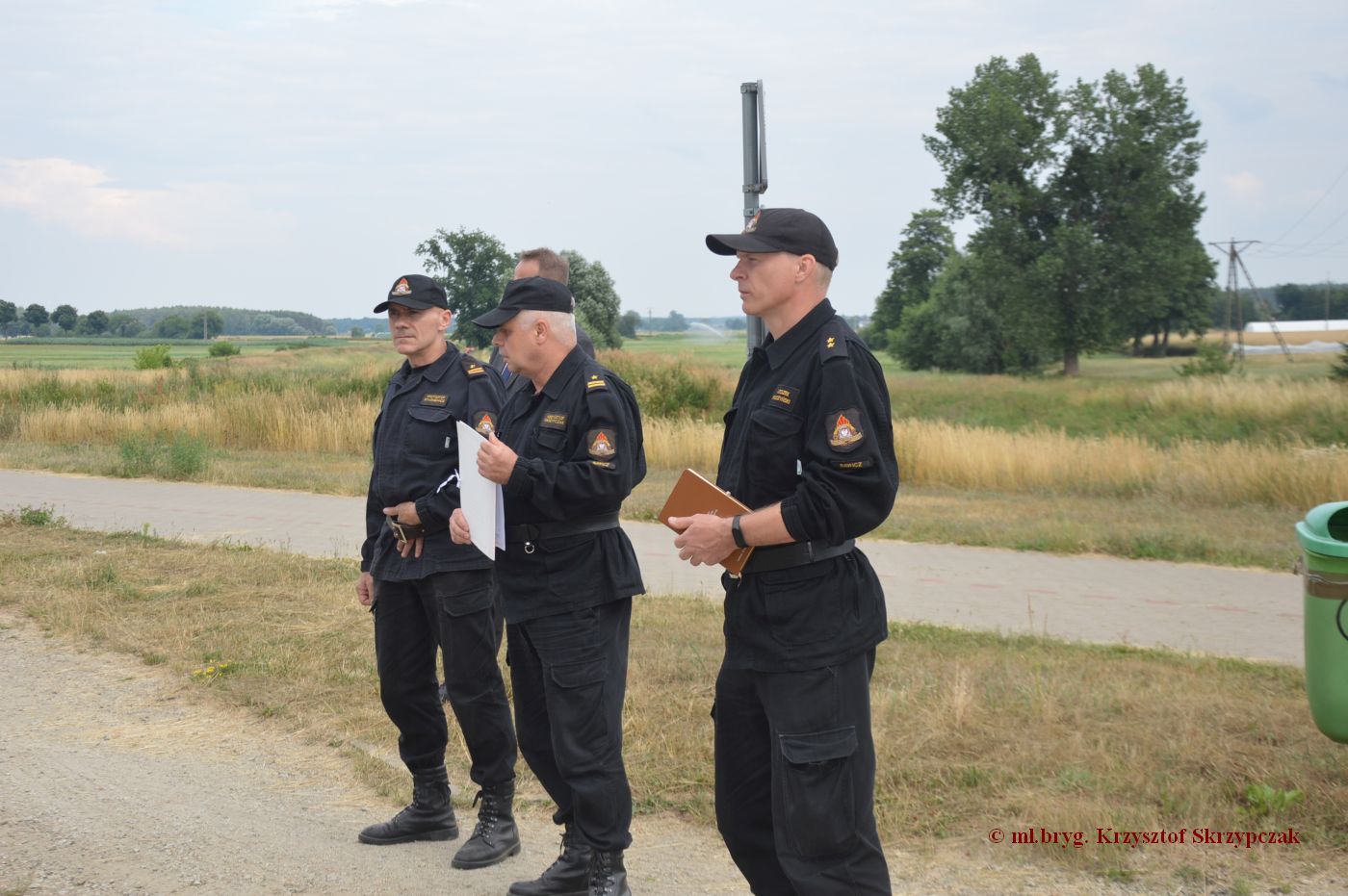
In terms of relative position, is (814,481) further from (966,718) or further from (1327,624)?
(966,718)

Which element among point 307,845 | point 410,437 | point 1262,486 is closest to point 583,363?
point 410,437

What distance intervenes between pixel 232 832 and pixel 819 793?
107 inches

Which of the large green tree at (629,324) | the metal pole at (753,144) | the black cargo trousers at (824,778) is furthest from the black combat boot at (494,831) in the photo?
the large green tree at (629,324)

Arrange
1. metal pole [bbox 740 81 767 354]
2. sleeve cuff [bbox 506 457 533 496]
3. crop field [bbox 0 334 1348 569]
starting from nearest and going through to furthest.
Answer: sleeve cuff [bbox 506 457 533 496] < metal pole [bbox 740 81 767 354] < crop field [bbox 0 334 1348 569]

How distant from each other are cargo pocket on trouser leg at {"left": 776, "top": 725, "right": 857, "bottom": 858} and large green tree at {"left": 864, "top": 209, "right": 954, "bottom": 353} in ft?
A: 280

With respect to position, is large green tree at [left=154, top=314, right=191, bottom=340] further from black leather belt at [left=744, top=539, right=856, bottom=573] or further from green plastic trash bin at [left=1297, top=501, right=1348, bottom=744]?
black leather belt at [left=744, top=539, right=856, bottom=573]

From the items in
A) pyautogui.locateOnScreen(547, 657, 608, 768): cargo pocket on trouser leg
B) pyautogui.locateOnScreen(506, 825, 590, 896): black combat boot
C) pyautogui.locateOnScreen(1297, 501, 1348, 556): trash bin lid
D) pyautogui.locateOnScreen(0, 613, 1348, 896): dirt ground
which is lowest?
pyautogui.locateOnScreen(0, 613, 1348, 896): dirt ground

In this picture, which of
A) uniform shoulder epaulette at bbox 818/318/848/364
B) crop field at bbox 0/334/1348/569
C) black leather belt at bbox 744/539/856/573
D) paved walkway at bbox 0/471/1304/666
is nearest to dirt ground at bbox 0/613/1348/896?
black leather belt at bbox 744/539/856/573

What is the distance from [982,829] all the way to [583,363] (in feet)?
7.32

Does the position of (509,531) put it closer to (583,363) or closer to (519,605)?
(519,605)

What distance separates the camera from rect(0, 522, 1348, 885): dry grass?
4551 millimetres

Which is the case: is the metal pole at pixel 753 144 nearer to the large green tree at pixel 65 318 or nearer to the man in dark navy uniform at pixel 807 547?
the man in dark navy uniform at pixel 807 547

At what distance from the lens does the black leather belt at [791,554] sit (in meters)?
3.09

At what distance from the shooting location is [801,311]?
321 cm
